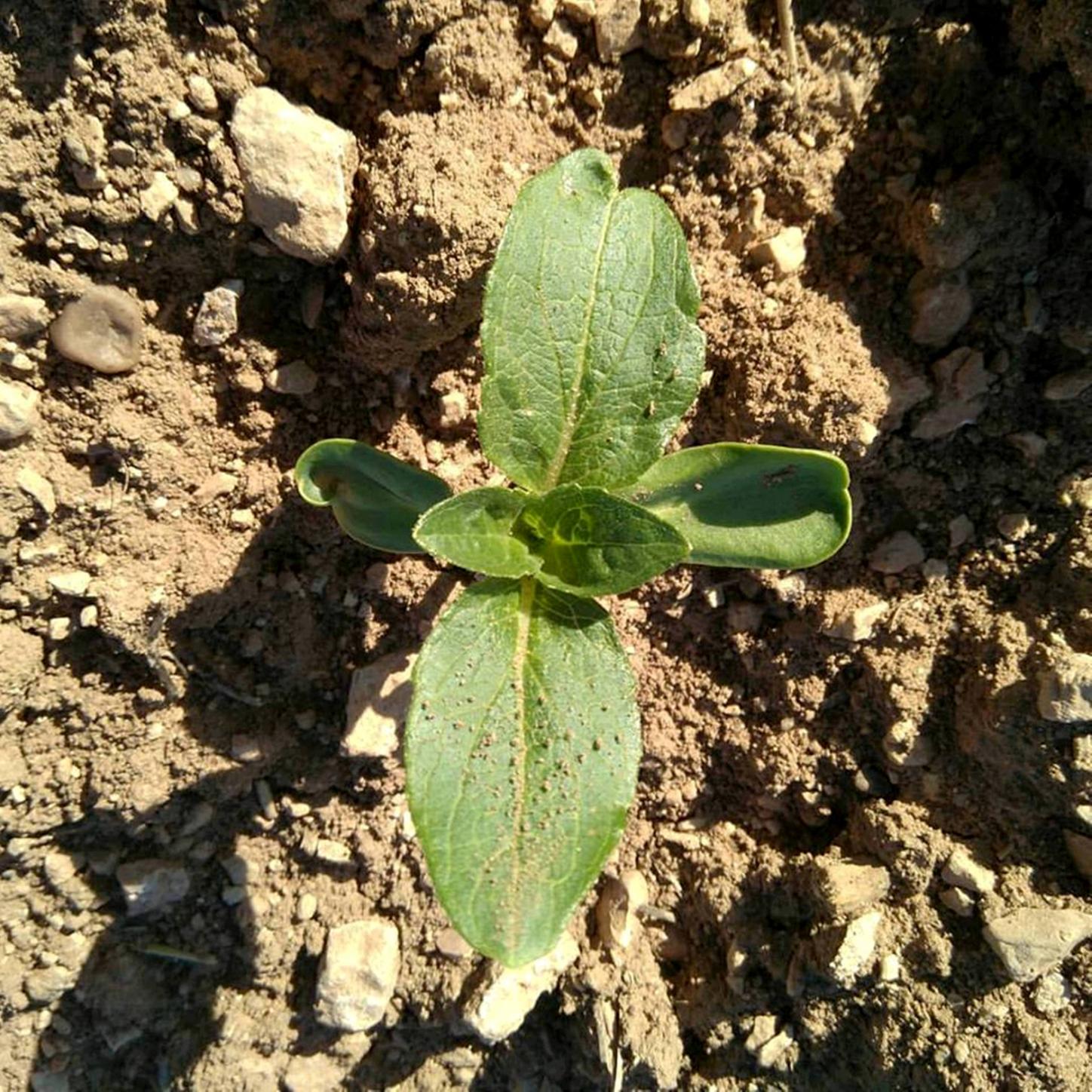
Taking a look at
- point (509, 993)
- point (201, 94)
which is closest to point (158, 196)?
point (201, 94)

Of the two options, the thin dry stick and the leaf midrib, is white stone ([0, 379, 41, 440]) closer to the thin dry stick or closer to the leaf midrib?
the leaf midrib

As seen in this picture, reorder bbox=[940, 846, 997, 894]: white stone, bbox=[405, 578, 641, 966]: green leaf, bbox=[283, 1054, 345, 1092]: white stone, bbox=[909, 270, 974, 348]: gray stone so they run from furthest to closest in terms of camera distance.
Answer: bbox=[283, 1054, 345, 1092]: white stone, bbox=[940, 846, 997, 894]: white stone, bbox=[909, 270, 974, 348]: gray stone, bbox=[405, 578, 641, 966]: green leaf

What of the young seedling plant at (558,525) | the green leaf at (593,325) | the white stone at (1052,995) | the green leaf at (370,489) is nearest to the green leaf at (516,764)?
the young seedling plant at (558,525)

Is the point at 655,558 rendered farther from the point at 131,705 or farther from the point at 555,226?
the point at 131,705

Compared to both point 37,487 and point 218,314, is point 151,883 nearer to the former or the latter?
point 37,487

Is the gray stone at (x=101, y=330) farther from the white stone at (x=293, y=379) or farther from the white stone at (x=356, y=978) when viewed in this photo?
the white stone at (x=356, y=978)

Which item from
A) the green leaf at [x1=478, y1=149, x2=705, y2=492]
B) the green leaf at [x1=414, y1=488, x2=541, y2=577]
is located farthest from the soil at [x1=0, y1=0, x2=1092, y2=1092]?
the green leaf at [x1=414, y1=488, x2=541, y2=577]

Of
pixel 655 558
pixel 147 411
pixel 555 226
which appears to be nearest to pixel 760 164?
pixel 555 226
